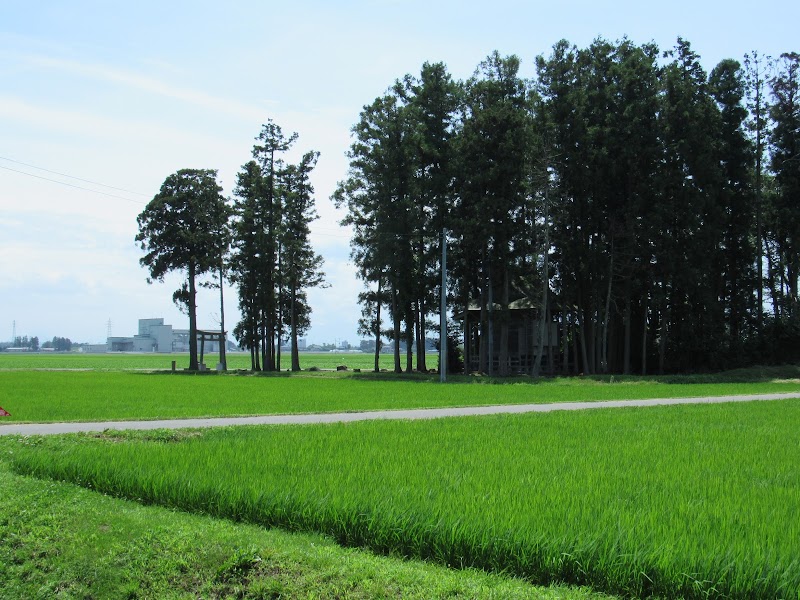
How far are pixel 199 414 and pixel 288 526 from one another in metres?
12.0

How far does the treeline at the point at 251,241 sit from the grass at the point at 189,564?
46.1 m

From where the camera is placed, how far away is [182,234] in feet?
188

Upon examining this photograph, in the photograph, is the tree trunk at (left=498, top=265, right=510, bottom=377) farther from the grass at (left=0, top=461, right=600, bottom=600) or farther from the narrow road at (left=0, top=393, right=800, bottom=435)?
the grass at (left=0, top=461, right=600, bottom=600)

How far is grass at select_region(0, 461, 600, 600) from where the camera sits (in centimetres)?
545

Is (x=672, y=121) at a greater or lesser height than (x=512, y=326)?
greater

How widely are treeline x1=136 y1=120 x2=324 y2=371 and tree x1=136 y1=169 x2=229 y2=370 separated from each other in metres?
0.08

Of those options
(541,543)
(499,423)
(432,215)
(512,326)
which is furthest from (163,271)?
(541,543)

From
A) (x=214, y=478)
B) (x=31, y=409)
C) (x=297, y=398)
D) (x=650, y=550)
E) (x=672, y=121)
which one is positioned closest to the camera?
(x=650, y=550)

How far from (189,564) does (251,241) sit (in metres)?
50.3

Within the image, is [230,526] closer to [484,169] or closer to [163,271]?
[484,169]

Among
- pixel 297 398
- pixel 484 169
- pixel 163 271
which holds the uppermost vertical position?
pixel 484 169

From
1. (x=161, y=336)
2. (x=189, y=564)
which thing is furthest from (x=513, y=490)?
(x=161, y=336)

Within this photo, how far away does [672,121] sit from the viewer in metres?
41.9

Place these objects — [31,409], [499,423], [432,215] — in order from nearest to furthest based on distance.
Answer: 1. [499,423]
2. [31,409]
3. [432,215]
